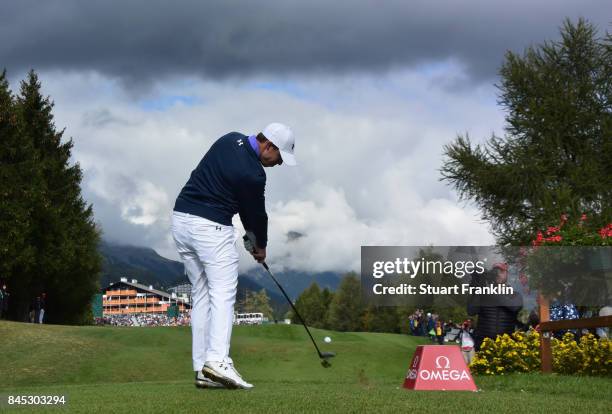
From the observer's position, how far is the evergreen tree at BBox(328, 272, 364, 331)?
13774 centimetres

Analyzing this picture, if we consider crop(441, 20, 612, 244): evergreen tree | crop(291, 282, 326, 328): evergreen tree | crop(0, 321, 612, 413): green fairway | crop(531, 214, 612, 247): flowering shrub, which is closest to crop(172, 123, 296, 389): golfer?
crop(0, 321, 612, 413): green fairway

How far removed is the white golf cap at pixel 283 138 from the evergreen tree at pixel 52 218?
40644 mm

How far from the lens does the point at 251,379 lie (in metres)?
18.9

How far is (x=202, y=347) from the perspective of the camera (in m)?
8.73

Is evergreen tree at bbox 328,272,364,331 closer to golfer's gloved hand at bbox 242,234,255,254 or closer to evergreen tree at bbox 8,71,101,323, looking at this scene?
evergreen tree at bbox 8,71,101,323

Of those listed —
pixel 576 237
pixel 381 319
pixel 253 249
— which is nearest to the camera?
pixel 253 249

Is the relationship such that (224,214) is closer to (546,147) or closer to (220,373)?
(220,373)

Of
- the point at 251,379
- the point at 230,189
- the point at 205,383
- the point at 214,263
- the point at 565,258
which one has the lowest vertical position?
the point at 251,379

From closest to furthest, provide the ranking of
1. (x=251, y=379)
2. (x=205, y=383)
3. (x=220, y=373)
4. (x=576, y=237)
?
(x=220, y=373), (x=205, y=383), (x=576, y=237), (x=251, y=379)

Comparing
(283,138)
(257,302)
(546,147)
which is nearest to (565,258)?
(283,138)

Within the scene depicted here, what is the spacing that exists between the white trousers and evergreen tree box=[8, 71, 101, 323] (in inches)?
1578

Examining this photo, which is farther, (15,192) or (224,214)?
(15,192)

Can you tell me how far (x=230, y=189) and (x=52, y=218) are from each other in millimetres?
44273

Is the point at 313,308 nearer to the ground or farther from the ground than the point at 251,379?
farther from the ground
